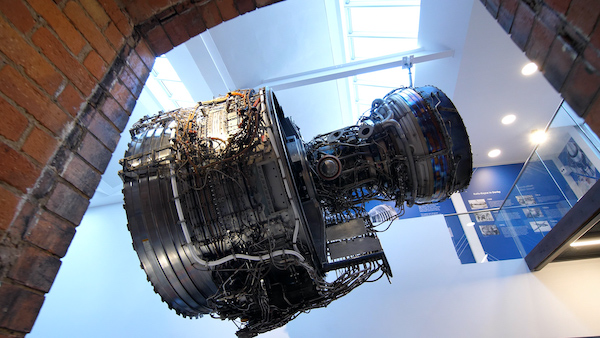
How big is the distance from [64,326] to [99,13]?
535cm

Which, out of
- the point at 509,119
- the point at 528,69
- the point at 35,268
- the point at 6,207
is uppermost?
the point at 509,119

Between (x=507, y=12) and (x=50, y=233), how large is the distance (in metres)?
1.65

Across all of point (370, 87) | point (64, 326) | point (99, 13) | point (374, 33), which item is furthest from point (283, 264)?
point (370, 87)

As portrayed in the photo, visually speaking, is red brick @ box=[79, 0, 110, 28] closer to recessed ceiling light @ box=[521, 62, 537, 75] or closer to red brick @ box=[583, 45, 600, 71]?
red brick @ box=[583, 45, 600, 71]

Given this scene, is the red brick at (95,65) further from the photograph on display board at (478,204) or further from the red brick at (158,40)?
the photograph on display board at (478,204)

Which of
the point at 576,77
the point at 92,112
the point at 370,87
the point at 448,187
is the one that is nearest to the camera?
the point at 576,77

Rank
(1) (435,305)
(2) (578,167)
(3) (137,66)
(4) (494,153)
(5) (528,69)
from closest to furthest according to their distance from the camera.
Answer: (3) (137,66) < (2) (578,167) < (1) (435,305) < (5) (528,69) < (4) (494,153)

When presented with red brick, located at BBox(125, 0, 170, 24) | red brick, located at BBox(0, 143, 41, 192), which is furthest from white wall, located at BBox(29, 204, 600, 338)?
red brick, located at BBox(125, 0, 170, 24)

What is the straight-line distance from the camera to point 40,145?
0.93 m

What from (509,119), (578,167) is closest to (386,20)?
(509,119)

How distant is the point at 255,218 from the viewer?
1.87 metres

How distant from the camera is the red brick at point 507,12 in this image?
105 centimetres

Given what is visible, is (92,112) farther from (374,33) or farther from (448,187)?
(374,33)

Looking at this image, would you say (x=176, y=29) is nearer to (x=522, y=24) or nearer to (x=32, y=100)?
(x=32, y=100)
